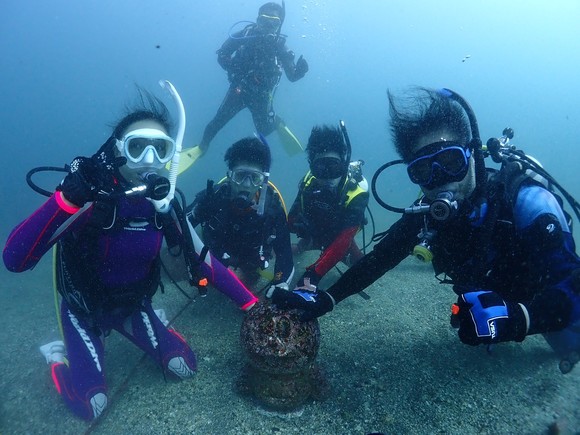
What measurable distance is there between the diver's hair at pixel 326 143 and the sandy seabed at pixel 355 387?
2801 mm

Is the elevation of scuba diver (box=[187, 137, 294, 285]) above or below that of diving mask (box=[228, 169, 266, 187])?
below

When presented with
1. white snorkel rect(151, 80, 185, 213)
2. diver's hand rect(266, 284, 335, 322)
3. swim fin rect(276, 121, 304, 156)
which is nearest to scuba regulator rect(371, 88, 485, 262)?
diver's hand rect(266, 284, 335, 322)

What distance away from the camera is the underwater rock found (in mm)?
3137

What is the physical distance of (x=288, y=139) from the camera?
14039 millimetres

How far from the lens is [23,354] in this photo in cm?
516

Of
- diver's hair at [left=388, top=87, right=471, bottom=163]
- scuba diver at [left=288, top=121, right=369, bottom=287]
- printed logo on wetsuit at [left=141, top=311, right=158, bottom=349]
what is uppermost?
diver's hair at [left=388, top=87, right=471, bottom=163]

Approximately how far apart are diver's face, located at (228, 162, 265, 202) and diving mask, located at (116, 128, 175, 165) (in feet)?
5.80

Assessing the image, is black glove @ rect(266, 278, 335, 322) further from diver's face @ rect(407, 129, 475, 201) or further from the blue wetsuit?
diver's face @ rect(407, 129, 475, 201)

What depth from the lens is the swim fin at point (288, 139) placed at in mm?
13797

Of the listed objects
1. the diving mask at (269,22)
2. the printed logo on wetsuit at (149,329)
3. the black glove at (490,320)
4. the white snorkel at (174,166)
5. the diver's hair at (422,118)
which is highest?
the diving mask at (269,22)

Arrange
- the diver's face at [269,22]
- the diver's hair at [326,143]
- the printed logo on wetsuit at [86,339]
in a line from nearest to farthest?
the printed logo on wetsuit at [86,339] → the diver's hair at [326,143] → the diver's face at [269,22]

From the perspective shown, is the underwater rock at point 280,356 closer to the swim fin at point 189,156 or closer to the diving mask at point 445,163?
the diving mask at point 445,163

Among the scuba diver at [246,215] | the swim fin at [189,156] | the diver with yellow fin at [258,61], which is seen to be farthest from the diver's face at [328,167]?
the diver with yellow fin at [258,61]

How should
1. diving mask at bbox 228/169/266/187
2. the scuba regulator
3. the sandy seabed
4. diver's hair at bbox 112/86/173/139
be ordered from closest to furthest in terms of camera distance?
the scuba regulator, the sandy seabed, diver's hair at bbox 112/86/173/139, diving mask at bbox 228/169/266/187
